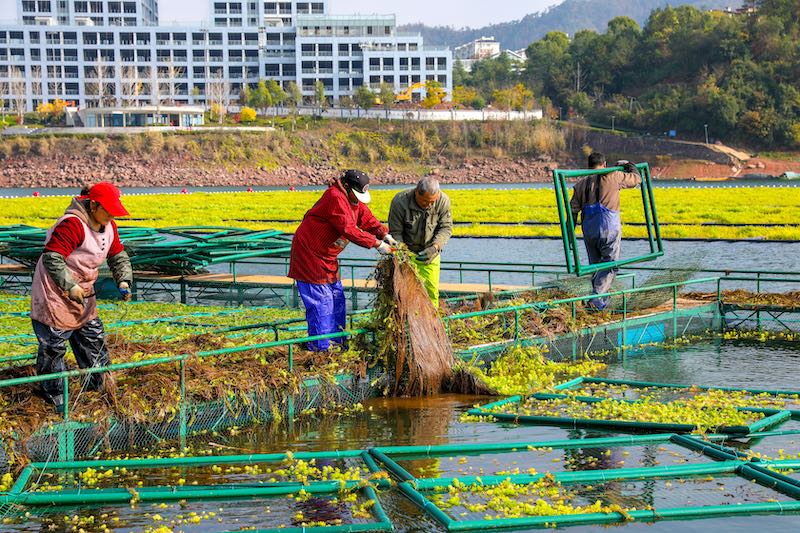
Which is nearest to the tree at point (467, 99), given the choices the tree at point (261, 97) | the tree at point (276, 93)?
the tree at point (276, 93)

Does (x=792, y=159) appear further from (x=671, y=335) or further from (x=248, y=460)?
(x=248, y=460)

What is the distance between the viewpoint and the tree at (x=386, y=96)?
14050 centimetres

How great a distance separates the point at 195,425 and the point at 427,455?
2.51 metres

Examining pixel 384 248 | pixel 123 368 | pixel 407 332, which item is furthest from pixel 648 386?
pixel 123 368

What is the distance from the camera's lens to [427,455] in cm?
945

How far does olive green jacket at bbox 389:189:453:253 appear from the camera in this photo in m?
12.8

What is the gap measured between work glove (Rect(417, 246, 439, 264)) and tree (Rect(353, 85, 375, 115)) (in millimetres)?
129904

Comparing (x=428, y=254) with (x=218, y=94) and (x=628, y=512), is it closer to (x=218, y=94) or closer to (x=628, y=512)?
(x=628, y=512)

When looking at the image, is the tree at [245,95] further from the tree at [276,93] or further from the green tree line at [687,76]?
the green tree line at [687,76]

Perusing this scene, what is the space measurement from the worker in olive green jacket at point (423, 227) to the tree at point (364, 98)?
130 m

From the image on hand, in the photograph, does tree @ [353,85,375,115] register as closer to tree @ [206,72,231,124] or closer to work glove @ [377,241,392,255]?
tree @ [206,72,231,124]

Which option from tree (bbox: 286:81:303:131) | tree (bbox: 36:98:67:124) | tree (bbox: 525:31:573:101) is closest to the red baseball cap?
tree (bbox: 36:98:67:124)

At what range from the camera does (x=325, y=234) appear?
11.6 m

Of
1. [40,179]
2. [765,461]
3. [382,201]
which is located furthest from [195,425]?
[40,179]
